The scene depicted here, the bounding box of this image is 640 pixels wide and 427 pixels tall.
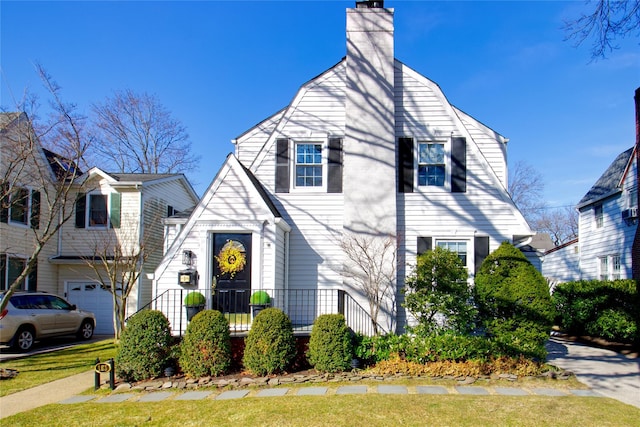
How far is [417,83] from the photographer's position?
12.8 metres

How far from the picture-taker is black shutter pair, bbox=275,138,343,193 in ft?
41.4

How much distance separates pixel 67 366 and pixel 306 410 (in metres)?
6.87

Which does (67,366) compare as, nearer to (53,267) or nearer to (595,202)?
(53,267)

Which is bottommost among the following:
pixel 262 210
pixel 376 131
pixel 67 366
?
pixel 67 366

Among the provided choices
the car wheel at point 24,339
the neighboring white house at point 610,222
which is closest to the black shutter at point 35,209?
the car wheel at point 24,339

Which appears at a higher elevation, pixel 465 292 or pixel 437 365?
pixel 465 292

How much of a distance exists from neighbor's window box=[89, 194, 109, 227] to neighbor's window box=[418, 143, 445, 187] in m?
12.1

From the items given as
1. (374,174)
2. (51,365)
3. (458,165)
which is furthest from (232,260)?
(458,165)

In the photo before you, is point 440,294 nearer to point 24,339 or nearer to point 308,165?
point 308,165

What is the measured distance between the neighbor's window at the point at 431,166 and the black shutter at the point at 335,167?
2.12 meters

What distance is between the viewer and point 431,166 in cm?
1271

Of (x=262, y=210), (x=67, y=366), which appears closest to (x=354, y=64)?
(x=262, y=210)

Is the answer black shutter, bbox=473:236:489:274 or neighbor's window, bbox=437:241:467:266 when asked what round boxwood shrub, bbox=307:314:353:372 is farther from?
black shutter, bbox=473:236:489:274

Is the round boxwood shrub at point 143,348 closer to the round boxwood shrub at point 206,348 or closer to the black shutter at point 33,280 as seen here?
the round boxwood shrub at point 206,348
